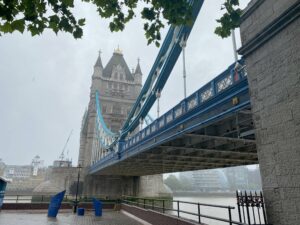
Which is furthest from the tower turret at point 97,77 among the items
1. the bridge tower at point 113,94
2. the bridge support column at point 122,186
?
the bridge support column at point 122,186

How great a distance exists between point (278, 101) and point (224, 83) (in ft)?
11.8

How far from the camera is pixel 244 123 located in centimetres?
820

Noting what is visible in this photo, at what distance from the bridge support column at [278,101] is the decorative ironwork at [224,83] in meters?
2.62

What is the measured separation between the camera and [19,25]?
317 centimetres

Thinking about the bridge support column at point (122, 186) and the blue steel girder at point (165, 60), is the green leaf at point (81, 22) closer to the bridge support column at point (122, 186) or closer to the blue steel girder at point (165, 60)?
the blue steel girder at point (165, 60)

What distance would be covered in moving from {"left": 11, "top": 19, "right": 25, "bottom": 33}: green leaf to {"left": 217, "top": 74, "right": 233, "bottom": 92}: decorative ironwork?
17.8 feet

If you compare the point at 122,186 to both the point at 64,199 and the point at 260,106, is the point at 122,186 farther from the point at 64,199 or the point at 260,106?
the point at 260,106

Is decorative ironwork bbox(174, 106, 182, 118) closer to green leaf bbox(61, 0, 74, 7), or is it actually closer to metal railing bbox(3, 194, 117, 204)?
green leaf bbox(61, 0, 74, 7)

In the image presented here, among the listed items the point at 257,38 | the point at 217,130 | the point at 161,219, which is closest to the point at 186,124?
the point at 217,130

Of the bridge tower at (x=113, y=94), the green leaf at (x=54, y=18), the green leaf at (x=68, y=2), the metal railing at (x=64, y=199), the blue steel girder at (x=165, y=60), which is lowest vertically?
the metal railing at (x=64, y=199)

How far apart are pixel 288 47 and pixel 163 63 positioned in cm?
1271

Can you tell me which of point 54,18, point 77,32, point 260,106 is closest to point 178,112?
point 260,106

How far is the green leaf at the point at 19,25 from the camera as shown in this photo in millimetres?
3141

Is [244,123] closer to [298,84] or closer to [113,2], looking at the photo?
[298,84]
